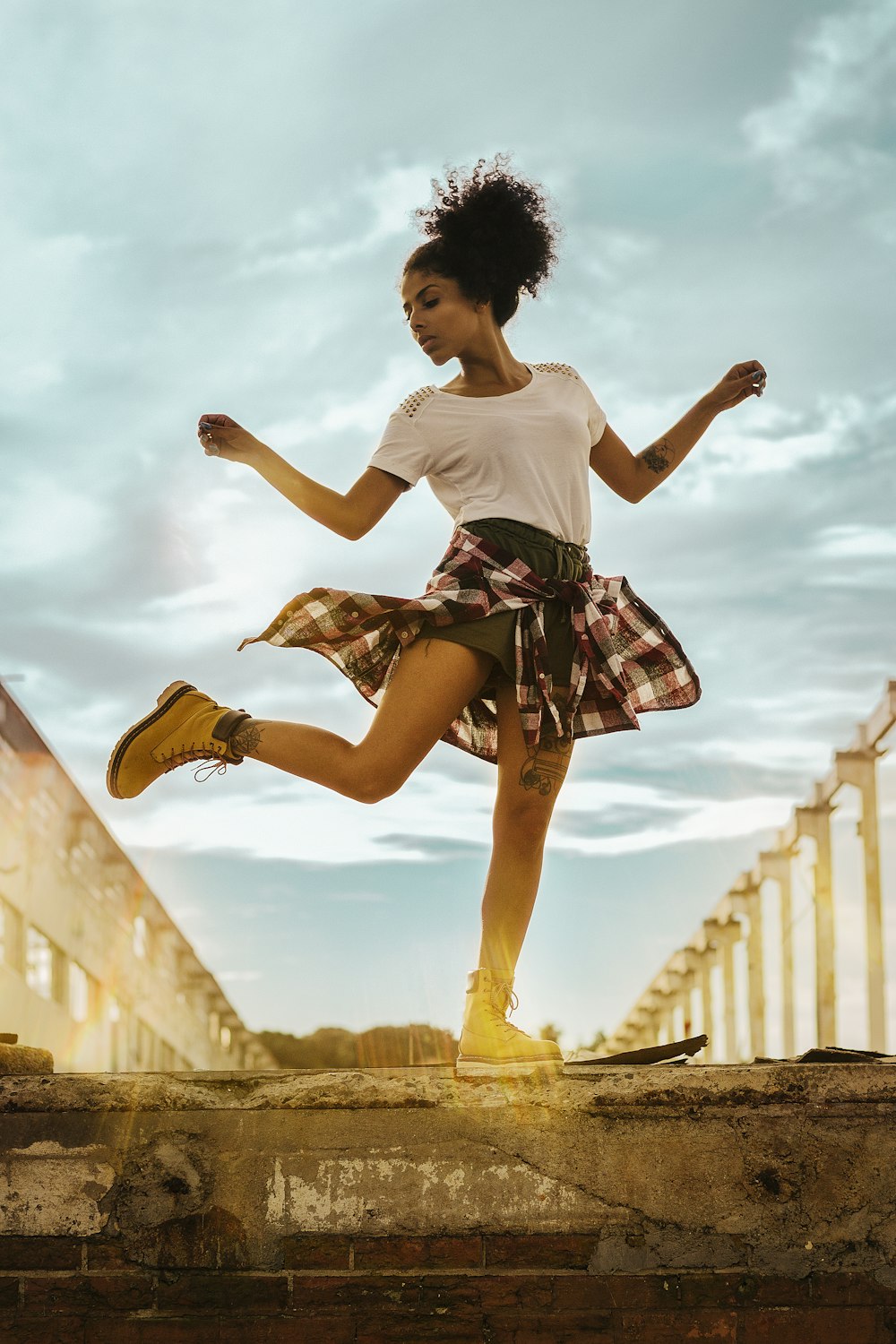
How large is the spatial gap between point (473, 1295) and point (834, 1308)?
0.70 meters

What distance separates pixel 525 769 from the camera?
3.07 m

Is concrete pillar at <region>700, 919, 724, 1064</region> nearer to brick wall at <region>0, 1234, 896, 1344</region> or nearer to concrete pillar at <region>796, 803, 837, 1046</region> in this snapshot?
concrete pillar at <region>796, 803, 837, 1046</region>

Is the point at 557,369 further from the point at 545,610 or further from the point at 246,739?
the point at 246,739

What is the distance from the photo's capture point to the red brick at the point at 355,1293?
8.39 ft

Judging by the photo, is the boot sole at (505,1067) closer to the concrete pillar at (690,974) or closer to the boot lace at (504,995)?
the boot lace at (504,995)

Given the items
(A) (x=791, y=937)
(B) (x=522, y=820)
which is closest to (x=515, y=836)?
(B) (x=522, y=820)

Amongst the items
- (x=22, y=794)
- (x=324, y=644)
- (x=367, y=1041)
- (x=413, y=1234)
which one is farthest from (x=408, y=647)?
(x=367, y=1041)

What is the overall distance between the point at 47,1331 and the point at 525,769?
1.52 metres

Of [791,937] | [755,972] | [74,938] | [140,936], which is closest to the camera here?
[791,937]

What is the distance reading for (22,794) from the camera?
727 inches

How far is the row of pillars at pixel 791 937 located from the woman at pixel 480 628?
46.3 inches

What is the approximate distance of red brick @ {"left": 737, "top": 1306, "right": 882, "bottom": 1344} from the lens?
254cm

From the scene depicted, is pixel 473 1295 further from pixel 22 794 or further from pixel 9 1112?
pixel 22 794

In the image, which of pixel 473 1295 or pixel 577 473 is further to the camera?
pixel 577 473
